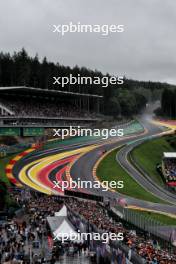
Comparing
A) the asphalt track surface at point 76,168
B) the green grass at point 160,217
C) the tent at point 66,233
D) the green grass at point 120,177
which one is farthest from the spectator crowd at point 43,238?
the green grass at point 120,177

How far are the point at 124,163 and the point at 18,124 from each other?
1807cm

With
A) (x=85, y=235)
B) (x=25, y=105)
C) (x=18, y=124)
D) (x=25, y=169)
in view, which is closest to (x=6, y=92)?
(x=25, y=105)

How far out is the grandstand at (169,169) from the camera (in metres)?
59.7

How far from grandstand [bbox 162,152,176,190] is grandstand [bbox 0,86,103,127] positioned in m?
20.5

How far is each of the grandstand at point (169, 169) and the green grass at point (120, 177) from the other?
4896 millimetres

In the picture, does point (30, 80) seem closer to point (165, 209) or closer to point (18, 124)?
point (18, 124)

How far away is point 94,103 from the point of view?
117 m

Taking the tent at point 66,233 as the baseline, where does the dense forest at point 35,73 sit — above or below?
above

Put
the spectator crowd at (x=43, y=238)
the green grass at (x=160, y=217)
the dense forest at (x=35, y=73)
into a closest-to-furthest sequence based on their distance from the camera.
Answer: the spectator crowd at (x=43, y=238) < the green grass at (x=160, y=217) < the dense forest at (x=35, y=73)

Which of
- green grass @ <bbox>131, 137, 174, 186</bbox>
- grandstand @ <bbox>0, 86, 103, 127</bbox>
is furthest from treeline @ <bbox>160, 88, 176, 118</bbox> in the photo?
green grass @ <bbox>131, 137, 174, 186</bbox>

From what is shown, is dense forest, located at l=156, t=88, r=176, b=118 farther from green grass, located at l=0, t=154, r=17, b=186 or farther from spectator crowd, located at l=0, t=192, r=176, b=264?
spectator crowd, located at l=0, t=192, r=176, b=264

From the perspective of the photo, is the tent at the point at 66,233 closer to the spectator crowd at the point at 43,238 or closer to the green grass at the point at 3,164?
the spectator crowd at the point at 43,238

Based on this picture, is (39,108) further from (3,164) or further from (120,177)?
(120,177)

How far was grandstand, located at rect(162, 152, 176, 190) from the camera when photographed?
196 feet
